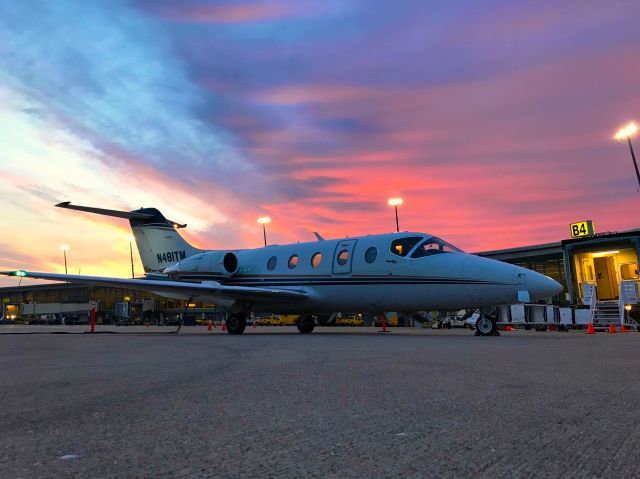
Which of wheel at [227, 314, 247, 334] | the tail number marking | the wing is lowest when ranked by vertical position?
wheel at [227, 314, 247, 334]

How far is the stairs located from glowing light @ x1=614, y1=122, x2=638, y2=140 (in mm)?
10215

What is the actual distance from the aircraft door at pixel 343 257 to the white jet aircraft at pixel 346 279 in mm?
32

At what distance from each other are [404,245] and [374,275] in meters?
1.25

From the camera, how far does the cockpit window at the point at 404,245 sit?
1427cm

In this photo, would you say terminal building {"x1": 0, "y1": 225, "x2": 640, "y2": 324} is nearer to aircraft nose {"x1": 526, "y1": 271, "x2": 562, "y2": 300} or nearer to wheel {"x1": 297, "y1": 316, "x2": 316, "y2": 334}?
wheel {"x1": 297, "y1": 316, "x2": 316, "y2": 334}

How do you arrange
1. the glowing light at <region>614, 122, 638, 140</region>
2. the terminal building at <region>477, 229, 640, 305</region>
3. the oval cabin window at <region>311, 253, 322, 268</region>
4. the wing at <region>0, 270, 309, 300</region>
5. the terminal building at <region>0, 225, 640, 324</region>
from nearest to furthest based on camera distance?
A: the wing at <region>0, 270, 309, 300</region> < the oval cabin window at <region>311, 253, 322, 268</region> < the terminal building at <region>477, 229, 640, 305</region> < the terminal building at <region>0, 225, 640, 324</region> < the glowing light at <region>614, 122, 638, 140</region>

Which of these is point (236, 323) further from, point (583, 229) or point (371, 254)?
point (583, 229)

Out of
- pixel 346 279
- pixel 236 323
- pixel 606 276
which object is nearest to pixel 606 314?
pixel 606 276

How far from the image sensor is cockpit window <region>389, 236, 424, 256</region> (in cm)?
1427

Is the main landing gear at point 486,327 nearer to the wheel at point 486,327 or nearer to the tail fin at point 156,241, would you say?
the wheel at point 486,327

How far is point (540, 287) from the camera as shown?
12.1 m

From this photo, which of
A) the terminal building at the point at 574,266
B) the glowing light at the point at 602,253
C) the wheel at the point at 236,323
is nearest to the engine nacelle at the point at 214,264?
the terminal building at the point at 574,266

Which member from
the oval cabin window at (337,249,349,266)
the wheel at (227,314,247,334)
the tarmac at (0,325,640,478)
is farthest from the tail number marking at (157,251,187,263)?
the tarmac at (0,325,640,478)

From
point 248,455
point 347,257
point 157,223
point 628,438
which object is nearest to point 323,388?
point 248,455
